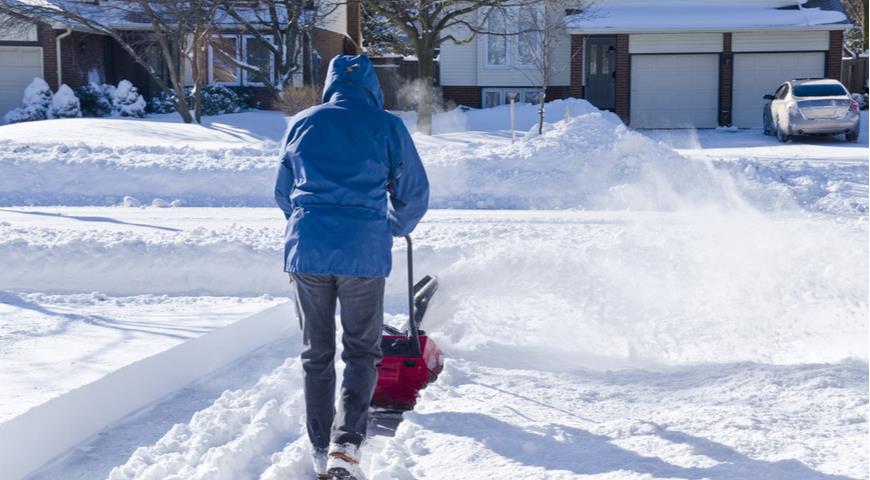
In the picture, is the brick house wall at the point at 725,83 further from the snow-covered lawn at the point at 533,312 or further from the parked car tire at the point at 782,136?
the snow-covered lawn at the point at 533,312

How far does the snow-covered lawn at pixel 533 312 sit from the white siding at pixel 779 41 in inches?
585

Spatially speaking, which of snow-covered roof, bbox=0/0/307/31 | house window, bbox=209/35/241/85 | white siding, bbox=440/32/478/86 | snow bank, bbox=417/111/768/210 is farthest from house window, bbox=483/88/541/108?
snow bank, bbox=417/111/768/210

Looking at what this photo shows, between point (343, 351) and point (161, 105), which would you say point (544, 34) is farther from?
point (343, 351)

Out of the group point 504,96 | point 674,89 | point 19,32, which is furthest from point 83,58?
point 674,89

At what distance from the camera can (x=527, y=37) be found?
95.6ft

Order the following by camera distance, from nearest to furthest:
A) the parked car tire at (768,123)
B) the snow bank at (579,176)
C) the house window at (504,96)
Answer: the snow bank at (579,176)
the parked car tire at (768,123)
the house window at (504,96)

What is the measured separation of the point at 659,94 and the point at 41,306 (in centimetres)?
2517

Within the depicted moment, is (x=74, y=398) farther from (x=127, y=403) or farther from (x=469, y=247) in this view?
(x=469, y=247)

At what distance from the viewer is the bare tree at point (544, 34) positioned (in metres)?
27.7

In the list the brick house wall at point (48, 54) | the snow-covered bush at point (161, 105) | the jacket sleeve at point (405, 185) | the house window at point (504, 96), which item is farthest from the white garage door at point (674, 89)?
the jacket sleeve at point (405, 185)

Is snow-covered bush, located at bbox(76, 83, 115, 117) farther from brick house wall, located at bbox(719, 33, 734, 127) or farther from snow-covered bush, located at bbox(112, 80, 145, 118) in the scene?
brick house wall, located at bbox(719, 33, 734, 127)

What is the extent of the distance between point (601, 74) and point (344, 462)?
29.2 metres

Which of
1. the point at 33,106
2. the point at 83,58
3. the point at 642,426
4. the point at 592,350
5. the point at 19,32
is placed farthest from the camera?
the point at 83,58

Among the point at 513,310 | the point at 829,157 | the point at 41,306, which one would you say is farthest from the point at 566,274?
the point at 829,157
